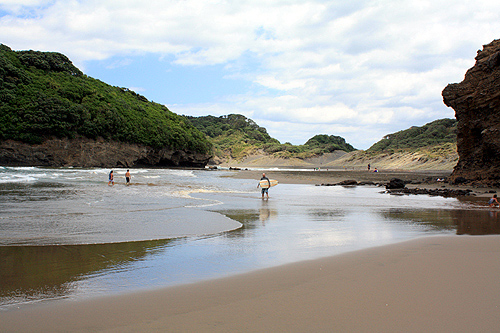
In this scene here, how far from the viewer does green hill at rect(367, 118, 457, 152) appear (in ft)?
260

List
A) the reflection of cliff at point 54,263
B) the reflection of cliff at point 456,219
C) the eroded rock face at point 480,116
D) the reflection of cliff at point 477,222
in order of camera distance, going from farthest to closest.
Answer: the eroded rock face at point 480,116 → the reflection of cliff at point 456,219 → the reflection of cliff at point 477,222 → the reflection of cliff at point 54,263

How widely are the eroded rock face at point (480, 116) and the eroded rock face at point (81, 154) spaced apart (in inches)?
2019

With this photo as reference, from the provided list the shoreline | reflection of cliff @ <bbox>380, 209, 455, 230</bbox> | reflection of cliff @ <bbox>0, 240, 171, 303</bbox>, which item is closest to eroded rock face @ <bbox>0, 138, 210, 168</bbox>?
the shoreline

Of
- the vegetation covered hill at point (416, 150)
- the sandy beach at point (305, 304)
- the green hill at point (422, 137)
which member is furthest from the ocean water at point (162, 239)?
the green hill at point (422, 137)

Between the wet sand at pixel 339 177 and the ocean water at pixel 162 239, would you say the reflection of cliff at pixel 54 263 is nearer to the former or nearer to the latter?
the ocean water at pixel 162 239

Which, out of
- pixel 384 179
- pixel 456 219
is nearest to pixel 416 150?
pixel 384 179

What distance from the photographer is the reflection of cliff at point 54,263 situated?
3764 mm

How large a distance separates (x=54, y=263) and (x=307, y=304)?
3.82 m

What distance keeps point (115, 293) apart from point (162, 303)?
26.3 inches

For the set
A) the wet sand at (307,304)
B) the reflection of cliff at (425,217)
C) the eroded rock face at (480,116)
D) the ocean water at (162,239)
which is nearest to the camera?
the wet sand at (307,304)

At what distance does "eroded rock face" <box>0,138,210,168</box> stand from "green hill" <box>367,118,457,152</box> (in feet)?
199

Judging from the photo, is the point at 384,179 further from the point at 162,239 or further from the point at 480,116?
the point at 162,239

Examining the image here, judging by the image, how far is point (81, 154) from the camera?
53.0m

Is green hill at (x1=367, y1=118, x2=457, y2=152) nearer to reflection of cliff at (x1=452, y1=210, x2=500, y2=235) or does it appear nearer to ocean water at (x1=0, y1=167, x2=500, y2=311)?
reflection of cliff at (x1=452, y1=210, x2=500, y2=235)
